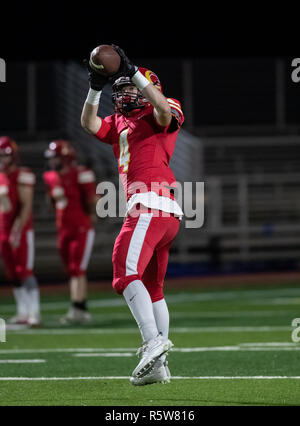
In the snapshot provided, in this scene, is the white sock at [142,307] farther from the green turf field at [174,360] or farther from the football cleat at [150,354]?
the green turf field at [174,360]

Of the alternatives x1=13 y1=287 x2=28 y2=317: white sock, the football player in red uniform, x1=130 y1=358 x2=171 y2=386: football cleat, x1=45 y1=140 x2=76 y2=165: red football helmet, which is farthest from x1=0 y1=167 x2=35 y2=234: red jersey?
x1=130 y1=358 x2=171 y2=386: football cleat

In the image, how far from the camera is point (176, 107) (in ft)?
16.6

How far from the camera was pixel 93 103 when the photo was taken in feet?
16.9

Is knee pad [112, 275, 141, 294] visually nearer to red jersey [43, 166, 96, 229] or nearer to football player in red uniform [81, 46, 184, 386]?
football player in red uniform [81, 46, 184, 386]

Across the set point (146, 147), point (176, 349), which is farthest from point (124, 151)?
point (176, 349)

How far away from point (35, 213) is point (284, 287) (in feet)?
25.3

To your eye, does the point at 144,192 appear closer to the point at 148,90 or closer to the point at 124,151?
the point at 124,151

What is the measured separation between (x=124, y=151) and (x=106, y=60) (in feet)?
2.08

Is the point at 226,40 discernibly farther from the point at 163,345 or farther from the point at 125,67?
→ the point at 163,345

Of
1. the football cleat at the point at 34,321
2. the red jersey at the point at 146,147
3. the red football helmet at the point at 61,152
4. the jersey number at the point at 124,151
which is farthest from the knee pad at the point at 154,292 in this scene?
the red football helmet at the point at 61,152

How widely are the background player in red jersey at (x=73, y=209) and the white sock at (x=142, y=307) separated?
4894 mm

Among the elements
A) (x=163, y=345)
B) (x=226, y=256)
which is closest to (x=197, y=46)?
(x=163, y=345)

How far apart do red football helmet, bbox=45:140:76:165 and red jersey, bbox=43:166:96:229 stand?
116 millimetres
